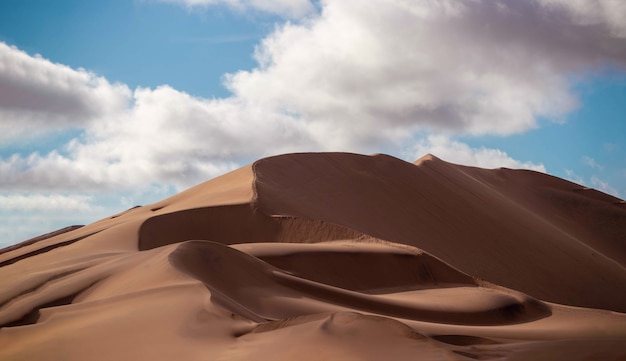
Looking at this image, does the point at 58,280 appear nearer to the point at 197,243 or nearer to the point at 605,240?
the point at 197,243

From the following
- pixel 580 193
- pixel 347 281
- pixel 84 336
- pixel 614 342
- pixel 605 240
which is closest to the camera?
pixel 614 342

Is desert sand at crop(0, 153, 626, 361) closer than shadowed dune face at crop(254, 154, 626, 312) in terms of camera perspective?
Yes

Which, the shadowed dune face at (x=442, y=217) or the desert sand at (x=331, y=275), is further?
the shadowed dune face at (x=442, y=217)

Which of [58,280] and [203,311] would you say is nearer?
[203,311]

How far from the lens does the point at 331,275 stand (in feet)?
49.3

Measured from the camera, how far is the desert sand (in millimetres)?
7004

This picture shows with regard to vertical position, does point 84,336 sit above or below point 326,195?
below

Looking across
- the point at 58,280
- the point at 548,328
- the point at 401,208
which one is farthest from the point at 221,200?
the point at 548,328

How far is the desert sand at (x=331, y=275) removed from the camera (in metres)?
7.00

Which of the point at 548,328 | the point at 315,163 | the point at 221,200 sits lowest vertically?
the point at 548,328

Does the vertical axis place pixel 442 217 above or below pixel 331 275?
above

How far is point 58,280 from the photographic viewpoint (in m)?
12.4

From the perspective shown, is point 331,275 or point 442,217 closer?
point 331,275

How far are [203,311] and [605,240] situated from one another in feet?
93.3
